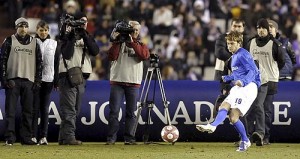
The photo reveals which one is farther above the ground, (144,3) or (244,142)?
(144,3)

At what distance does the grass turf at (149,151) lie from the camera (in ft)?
57.2

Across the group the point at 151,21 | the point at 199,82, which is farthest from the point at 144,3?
the point at 199,82

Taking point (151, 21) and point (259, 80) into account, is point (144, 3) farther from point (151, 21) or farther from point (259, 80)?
point (259, 80)

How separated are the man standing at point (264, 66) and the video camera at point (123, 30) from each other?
6.83 feet

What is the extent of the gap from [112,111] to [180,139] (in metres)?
1.63

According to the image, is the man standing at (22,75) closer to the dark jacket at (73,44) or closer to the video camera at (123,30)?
the dark jacket at (73,44)

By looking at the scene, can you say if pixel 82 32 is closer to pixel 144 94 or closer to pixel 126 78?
pixel 126 78

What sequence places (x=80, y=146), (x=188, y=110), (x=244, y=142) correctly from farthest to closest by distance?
(x=188, y=110) < (x=80, y=146) < (x=244, y=142)

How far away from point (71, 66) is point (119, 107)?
1.08 meters

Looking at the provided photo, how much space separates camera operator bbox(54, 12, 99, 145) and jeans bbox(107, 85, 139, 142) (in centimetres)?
57

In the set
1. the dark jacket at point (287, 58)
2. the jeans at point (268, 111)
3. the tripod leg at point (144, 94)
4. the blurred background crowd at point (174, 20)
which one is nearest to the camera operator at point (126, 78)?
the tripod leg at point (144, 94)

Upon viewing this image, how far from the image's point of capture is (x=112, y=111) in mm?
20219

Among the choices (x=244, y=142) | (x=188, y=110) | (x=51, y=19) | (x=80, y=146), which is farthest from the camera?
(x=51, y=19)

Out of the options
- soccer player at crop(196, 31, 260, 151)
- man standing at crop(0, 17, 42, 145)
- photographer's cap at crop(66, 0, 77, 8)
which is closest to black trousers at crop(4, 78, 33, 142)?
man standing at crop(0, 17, 42, 145)
